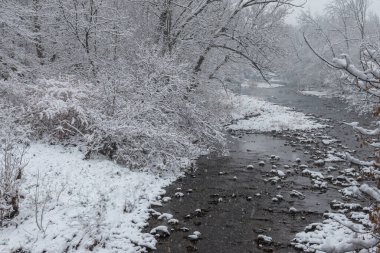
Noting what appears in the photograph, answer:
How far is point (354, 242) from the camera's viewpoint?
2.63 meters

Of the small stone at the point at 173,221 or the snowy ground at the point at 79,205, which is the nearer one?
the snowy ground at the point at 79,205

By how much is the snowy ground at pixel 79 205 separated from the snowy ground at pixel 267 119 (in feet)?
35.2

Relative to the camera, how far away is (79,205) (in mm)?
7715

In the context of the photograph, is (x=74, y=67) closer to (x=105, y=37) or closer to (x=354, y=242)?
(x=105, y=37)

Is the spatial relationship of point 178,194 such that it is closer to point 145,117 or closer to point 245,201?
point 245,201

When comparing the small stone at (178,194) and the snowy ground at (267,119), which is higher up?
the snowy ground at (267,119)

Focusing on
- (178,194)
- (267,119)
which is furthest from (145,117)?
(267,119)

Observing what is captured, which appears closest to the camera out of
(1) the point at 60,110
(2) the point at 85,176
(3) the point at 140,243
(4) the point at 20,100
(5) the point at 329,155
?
(3) the point at 140,243

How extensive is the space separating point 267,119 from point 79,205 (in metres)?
16.8

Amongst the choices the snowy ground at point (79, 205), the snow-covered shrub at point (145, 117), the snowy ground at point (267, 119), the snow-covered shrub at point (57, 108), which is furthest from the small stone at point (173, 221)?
the snowy ground at point (267, 119)

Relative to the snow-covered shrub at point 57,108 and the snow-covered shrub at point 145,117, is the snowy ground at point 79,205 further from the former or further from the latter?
the snow-covered shrub at point 57,108

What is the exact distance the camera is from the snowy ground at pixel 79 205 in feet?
21.0

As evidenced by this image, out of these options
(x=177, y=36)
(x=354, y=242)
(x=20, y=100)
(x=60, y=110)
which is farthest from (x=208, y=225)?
(x=177, y=36)

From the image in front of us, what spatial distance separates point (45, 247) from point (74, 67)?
11.0 meters
